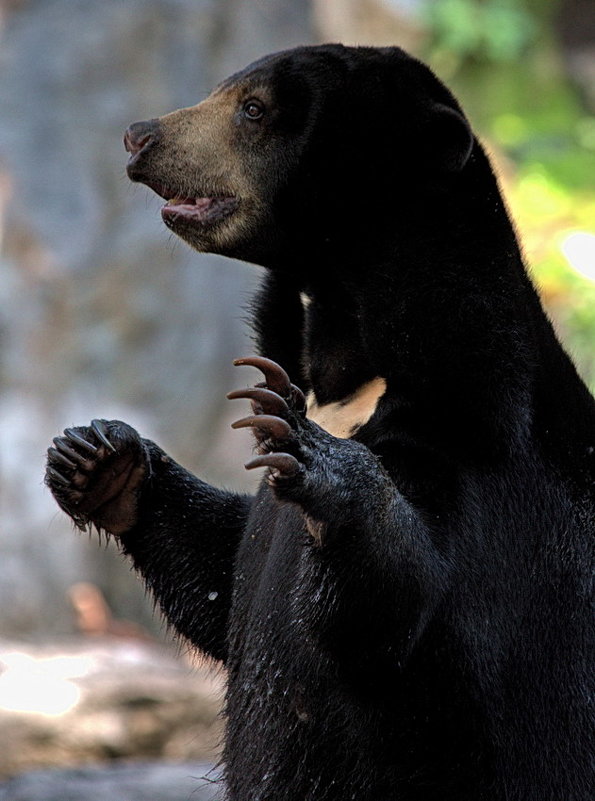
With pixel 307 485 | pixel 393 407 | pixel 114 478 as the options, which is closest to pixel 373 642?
pixel 307 485

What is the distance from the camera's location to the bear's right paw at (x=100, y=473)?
3646 mm

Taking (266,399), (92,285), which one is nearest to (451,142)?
(266,399)

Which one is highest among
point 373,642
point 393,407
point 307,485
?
point 393,407

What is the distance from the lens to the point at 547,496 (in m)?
3.28

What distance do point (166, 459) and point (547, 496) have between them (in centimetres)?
116

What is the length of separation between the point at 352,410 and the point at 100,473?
76cm

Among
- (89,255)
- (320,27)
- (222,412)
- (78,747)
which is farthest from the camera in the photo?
(320,27)

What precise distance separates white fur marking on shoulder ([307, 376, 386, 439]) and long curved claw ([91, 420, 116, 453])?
553mm

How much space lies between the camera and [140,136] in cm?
368

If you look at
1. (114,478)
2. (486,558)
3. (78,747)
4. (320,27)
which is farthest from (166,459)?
(320,27)

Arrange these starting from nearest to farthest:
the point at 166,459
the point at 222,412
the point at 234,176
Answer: the point at 234,176 → the point at 166,459 → the point at 222,412

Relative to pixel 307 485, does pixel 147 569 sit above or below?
above

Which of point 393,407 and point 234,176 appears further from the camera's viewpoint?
point 234,176

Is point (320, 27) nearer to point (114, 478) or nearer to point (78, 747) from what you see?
point (78, 747)
